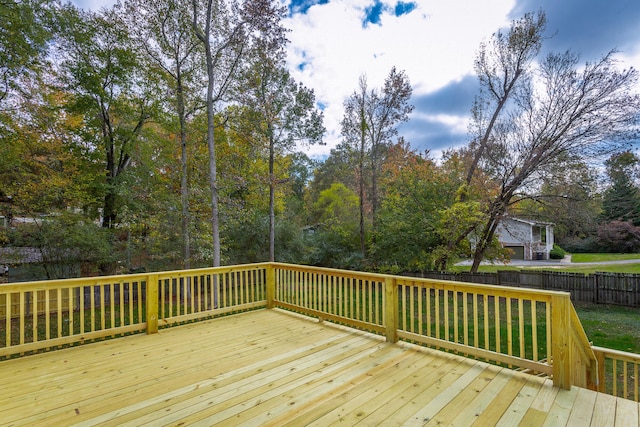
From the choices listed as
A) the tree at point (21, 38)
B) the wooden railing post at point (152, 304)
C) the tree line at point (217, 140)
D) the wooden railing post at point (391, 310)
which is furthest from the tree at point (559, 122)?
the tree at point (21, 38)

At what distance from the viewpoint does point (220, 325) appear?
4.41 meters

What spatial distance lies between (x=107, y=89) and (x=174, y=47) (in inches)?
105

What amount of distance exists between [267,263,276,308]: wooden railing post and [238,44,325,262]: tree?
4.13 metres

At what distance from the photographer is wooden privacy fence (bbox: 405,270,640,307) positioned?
787 cm

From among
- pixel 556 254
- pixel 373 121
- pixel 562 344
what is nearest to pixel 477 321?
pixel 562 344

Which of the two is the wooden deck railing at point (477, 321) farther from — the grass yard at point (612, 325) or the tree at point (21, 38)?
the tree at point (21, 38)

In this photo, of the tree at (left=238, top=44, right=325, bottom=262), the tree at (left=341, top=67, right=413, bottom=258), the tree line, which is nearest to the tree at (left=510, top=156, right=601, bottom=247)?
the tree line

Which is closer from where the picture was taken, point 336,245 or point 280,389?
point 280,389

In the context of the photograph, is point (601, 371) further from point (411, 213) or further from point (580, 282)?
point (411, 213)

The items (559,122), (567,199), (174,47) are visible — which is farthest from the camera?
(567,199)

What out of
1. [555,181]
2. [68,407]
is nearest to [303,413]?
[68,407]

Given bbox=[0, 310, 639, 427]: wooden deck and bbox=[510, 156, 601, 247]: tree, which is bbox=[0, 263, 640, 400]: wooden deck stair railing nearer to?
bbox=[0, 310, 639, 427]: wooden deck

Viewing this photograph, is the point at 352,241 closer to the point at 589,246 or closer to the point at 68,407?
the point at 68,407

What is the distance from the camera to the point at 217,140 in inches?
372
